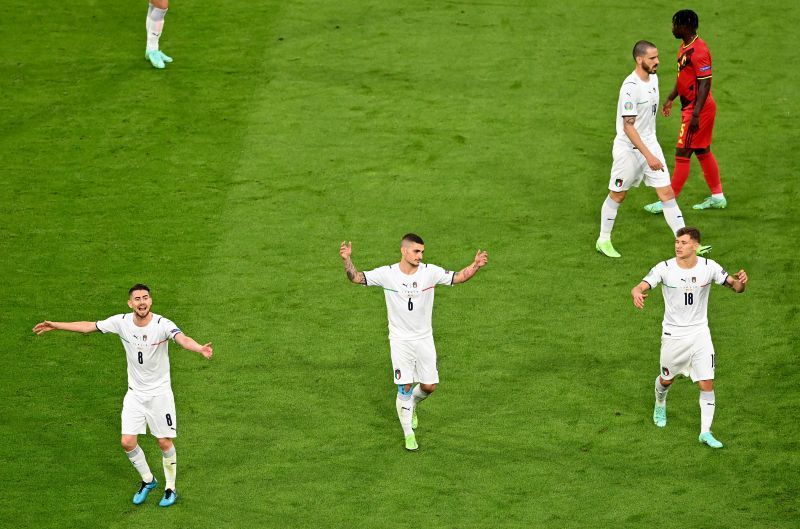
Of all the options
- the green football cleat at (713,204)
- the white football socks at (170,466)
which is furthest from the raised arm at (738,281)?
the white football socks at (170,466)

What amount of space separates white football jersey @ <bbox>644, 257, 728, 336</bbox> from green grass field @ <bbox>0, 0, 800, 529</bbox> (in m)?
1.23

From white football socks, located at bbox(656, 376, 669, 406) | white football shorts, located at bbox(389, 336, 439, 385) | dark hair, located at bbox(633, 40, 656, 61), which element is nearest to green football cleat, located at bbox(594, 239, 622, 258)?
dark hair, located at bbox(633, 40, 656, 61)

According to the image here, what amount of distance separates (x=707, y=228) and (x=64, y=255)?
7.92 metres

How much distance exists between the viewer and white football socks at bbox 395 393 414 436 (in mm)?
14008

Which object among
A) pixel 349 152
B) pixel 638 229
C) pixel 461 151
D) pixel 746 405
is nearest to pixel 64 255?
pixel 349 152

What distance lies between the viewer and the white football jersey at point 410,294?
13641 mm

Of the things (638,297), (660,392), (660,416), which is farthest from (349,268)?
(660,416)

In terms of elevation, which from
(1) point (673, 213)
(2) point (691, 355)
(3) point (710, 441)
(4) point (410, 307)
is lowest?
(3) point (710, 441)

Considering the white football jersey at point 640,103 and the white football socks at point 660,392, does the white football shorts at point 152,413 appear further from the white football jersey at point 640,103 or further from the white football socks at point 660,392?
the white football jersey at point 640,103

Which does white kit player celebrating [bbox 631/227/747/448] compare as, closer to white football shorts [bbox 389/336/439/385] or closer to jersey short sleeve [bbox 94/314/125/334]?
white football shorts [bbox 389/336/439/385]

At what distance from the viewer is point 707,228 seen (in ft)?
58.5

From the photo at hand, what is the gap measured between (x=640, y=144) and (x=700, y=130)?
1527 mm

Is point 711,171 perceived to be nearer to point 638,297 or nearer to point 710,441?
point 710,441

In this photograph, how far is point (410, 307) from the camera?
1368 centimetres
